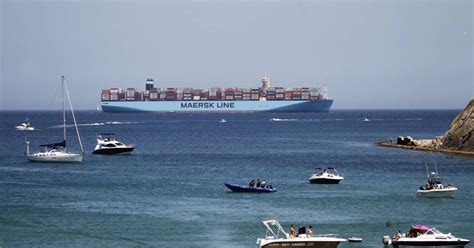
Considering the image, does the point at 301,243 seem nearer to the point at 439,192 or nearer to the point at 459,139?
the point at 439,192

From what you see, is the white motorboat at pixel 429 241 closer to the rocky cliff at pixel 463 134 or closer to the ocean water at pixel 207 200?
the ocean water at pixel 207 200

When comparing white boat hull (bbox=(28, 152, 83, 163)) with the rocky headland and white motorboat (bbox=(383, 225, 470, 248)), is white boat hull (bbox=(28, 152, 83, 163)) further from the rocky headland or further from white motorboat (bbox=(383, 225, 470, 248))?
white motorboat (bbox=(383, 225, 470, 248))

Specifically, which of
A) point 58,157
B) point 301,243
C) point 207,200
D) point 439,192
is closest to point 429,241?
point 301,243

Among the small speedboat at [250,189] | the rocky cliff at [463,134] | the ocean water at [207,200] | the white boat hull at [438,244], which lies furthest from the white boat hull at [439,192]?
the rocky cliff at [463,134]

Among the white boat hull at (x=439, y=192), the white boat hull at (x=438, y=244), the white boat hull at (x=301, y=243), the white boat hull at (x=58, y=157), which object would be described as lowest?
the white boat hull at (x=58, y=157)

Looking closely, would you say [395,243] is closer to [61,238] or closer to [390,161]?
[61,238]

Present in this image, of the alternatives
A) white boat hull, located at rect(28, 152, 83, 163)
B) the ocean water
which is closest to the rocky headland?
the ocean water

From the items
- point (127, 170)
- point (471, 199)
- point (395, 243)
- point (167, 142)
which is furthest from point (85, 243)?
point (167, 142)

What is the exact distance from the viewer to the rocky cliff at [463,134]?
110581 millimetres

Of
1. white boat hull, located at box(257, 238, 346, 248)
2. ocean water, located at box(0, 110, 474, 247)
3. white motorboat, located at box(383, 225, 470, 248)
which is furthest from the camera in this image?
ocean water, located at box(0, 110, 474, 247)

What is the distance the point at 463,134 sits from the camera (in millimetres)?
113625

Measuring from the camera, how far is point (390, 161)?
10206 cm

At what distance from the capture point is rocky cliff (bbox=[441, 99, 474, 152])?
363ft

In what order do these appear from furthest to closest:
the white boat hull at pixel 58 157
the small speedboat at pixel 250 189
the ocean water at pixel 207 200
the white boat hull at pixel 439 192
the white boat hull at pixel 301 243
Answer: the white boat hull at pixel 58 157 < the small speedboat at pixel 250 189 < the white boat hull at pixel 439 192 < the ocean water at pixel 207 200 < the white boat hull at pixel 301 243
